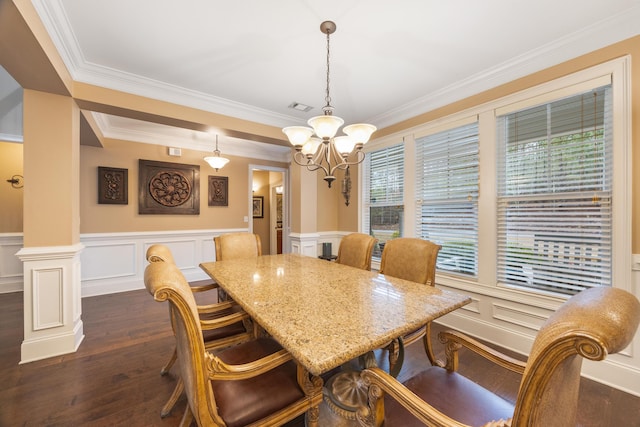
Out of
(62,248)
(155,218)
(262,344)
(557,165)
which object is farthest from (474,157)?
(155,218)

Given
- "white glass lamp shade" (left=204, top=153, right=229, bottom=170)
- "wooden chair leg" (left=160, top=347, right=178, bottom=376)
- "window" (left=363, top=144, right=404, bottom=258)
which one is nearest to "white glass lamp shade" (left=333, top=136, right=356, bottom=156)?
"window" (left=363, top=144, right=404, bottom=258)

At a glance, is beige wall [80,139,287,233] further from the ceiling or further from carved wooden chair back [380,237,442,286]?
carved wooden chair back [380,237,442,286]

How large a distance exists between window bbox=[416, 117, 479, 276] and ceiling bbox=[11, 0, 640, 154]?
48 cm

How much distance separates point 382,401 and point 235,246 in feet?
7.18

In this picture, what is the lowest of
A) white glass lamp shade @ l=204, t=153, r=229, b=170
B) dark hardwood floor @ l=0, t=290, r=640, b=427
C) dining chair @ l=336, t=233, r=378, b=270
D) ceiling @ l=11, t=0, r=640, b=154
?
dark hardwood floor @ l=0, t=290, r=640, b=427

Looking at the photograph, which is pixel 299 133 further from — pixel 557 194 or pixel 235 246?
pixel 557 194

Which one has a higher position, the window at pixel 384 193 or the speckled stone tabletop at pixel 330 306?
the window at pixel 384 193

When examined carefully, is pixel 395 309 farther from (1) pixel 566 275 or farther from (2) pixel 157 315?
(2) pixel 157 315

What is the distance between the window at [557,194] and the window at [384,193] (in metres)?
1.20

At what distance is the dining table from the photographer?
94 cm

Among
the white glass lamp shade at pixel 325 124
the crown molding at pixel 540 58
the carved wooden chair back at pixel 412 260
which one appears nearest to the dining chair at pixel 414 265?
the carved wooden chair back at pixel 412 260

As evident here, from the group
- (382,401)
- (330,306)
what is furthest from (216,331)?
(382,401)

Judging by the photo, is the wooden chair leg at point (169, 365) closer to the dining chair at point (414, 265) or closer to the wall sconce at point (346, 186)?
the dining chair at point (414, 265)

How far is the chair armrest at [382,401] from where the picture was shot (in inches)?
31.2
